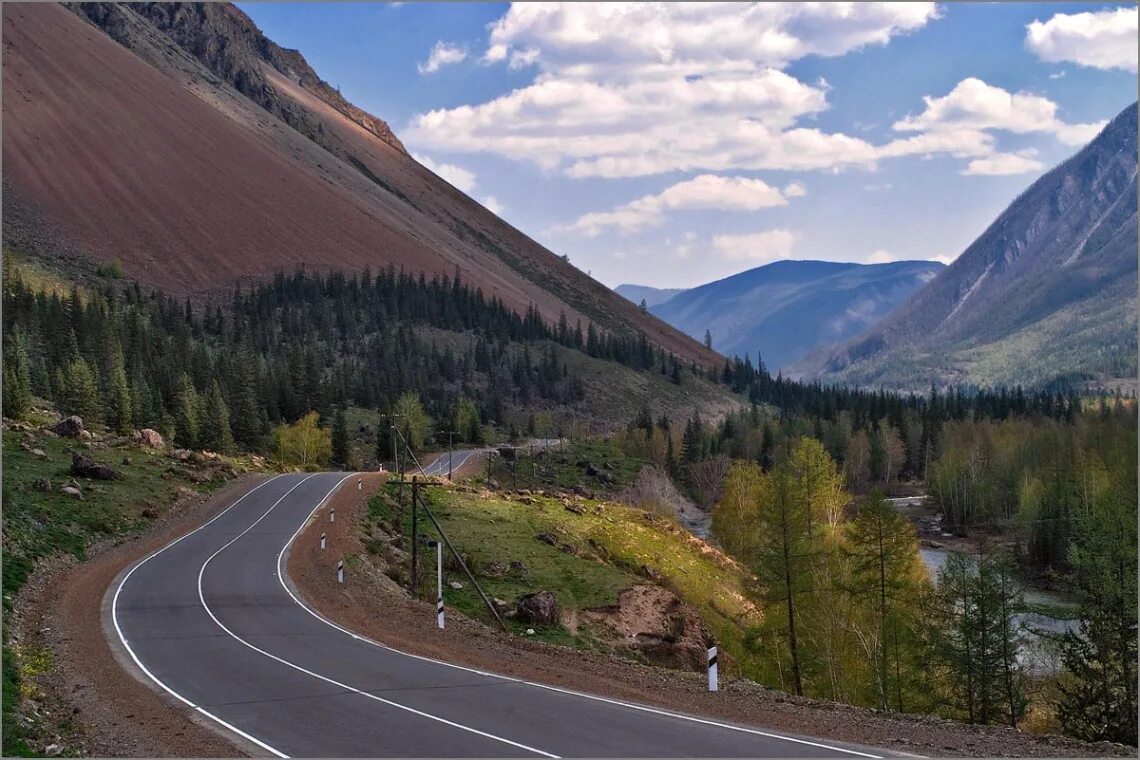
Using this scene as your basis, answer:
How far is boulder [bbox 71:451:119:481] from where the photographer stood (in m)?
54.1

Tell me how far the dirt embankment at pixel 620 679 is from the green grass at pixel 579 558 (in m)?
4.98

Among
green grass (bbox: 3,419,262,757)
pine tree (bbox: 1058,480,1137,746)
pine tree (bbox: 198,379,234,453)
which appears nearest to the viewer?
pine tree (bbox: 1058,480,1137,746)

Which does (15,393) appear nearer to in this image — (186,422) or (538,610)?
(186,422)

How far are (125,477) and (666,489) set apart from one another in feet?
235

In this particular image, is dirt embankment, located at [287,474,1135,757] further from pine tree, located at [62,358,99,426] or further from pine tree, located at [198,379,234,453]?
pine tree, located at [198,379,234,453]

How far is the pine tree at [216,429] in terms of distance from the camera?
9400 centimetres

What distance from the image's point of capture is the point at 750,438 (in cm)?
15050

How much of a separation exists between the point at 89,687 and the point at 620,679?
14.7 meters

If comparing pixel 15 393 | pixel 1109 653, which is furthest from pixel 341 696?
pixel 15 393

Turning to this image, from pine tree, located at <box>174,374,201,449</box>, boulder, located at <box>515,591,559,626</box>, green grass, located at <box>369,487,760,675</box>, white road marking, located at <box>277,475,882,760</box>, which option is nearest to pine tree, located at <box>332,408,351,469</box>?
pine tree, located at <box>174,374,201,449</box>

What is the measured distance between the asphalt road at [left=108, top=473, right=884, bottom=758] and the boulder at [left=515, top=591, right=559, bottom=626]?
31.2 feet

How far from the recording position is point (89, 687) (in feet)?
83.9

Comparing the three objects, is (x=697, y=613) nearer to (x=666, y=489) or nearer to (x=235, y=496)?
(x=235, y=496)

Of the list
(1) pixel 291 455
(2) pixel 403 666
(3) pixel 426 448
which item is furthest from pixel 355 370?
(2) pixel 403 666
